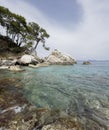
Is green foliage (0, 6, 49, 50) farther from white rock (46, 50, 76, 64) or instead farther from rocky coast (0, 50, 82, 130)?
rocky coast (0, 50, 82, 130)

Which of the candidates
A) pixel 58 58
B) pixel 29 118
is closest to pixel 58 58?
pixel 58 58

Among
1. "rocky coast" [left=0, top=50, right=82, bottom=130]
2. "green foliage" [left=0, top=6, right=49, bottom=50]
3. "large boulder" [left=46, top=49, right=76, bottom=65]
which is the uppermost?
"green foliage" [left=0, top=6, right=49, bottom=50]

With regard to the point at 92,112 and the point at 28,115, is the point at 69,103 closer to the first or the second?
the point at 92,112

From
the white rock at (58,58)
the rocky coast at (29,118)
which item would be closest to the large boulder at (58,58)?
the white rock at (58,58)

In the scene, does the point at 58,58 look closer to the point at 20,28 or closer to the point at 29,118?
the point at 20,28

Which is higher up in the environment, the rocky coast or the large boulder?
the large boulder

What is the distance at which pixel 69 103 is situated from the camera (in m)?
8.16

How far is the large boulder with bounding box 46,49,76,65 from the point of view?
49.5m

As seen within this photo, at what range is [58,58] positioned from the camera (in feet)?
167

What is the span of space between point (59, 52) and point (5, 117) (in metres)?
48.1

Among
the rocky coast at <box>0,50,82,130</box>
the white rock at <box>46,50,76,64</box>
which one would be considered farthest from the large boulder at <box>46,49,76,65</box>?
the rocky coast at <box>0,50,82,130</box>

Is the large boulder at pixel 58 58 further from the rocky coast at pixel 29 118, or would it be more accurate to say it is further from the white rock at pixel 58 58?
the rocky coast at pixel 29 118

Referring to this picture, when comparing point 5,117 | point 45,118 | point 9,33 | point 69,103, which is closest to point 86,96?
point 69,103

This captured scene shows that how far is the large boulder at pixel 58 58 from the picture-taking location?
162 feet
